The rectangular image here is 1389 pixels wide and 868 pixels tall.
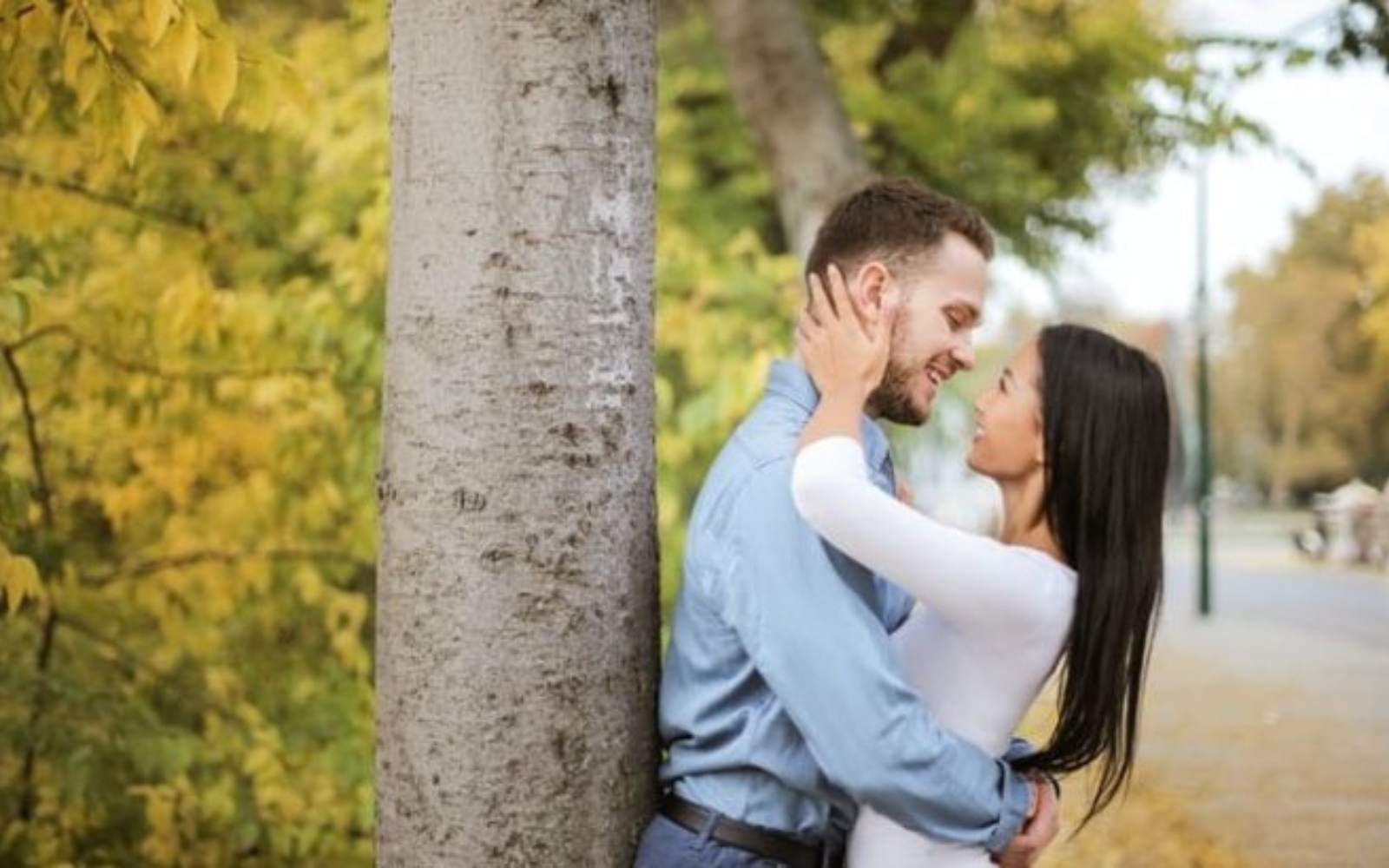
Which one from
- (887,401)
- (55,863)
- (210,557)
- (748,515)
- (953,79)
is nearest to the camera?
(748,515)

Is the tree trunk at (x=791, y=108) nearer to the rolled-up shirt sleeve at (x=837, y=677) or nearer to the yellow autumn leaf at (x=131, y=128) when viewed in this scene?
the yellow autumn leaf at (x=131, y=128)

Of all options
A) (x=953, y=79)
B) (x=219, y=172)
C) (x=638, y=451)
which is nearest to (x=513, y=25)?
(x=638, y=451)

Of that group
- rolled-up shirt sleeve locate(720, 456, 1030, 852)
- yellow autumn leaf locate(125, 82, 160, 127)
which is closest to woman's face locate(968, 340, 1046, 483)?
rolled-up shirt sleeve locate(720, 456, 1030, 852)

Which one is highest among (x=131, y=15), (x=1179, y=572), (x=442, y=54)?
(x=131, y=15)

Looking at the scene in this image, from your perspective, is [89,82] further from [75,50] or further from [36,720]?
[36,720]

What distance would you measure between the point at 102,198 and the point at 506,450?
12.7ft

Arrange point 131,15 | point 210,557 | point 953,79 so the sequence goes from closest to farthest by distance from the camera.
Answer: point 131,15 → point 210,557 → point 953,79

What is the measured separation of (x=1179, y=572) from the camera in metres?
35.6

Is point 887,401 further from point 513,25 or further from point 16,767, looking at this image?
point 16,767

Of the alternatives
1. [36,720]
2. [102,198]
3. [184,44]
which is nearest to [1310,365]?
[102,198]

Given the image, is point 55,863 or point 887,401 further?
point 55,863

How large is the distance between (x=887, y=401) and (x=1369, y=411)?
55.8 meters

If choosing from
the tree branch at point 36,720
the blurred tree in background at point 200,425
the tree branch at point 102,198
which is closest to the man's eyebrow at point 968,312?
the blurred tree in background at point 200,425

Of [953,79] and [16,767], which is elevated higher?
[953,79]
